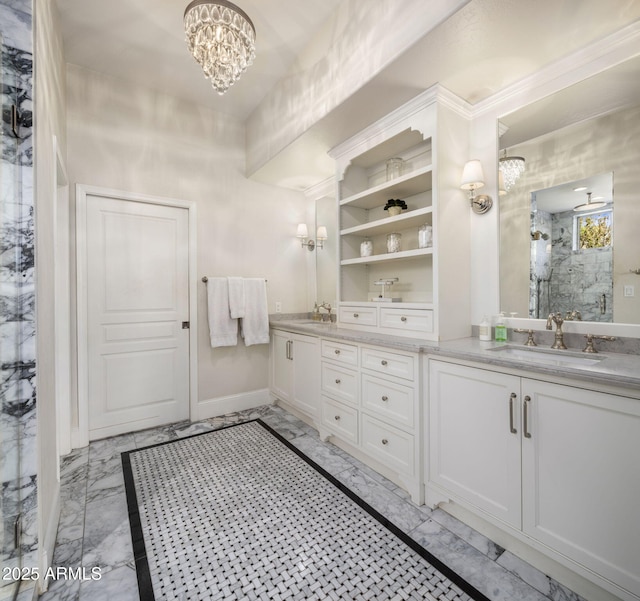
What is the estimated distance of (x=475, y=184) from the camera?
2.02 meters

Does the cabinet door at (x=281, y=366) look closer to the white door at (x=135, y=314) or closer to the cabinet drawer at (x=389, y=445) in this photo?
the white door at (x=135, y=314)

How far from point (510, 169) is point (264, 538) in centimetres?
254

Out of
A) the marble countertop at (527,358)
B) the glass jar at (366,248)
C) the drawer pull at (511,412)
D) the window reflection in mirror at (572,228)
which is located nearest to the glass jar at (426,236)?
the window reflection in mirror at (572,228)

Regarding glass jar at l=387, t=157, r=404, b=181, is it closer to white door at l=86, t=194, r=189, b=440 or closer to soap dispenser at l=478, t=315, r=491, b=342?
soap dispenser at l=478, t=315, r=491, b=342

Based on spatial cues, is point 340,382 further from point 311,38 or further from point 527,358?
point 311,38

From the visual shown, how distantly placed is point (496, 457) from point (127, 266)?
9.85ft

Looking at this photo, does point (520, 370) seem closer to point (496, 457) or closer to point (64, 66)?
point (496, 457)

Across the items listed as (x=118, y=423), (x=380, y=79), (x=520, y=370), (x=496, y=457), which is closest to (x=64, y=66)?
(x=380, y=79)

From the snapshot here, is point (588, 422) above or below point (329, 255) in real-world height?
below

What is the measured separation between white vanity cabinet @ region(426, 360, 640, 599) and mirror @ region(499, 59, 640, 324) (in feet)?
2.24

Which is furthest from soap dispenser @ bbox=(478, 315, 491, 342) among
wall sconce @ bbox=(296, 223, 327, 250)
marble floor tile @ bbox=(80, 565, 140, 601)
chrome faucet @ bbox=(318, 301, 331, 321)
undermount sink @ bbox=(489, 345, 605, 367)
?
marble floor tile @ bbox=(80, 565, 140, 601)

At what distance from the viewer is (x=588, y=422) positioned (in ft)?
4.06

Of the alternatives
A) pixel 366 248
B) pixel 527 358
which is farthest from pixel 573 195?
pixel 366 248

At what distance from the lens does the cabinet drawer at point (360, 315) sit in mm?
2428
